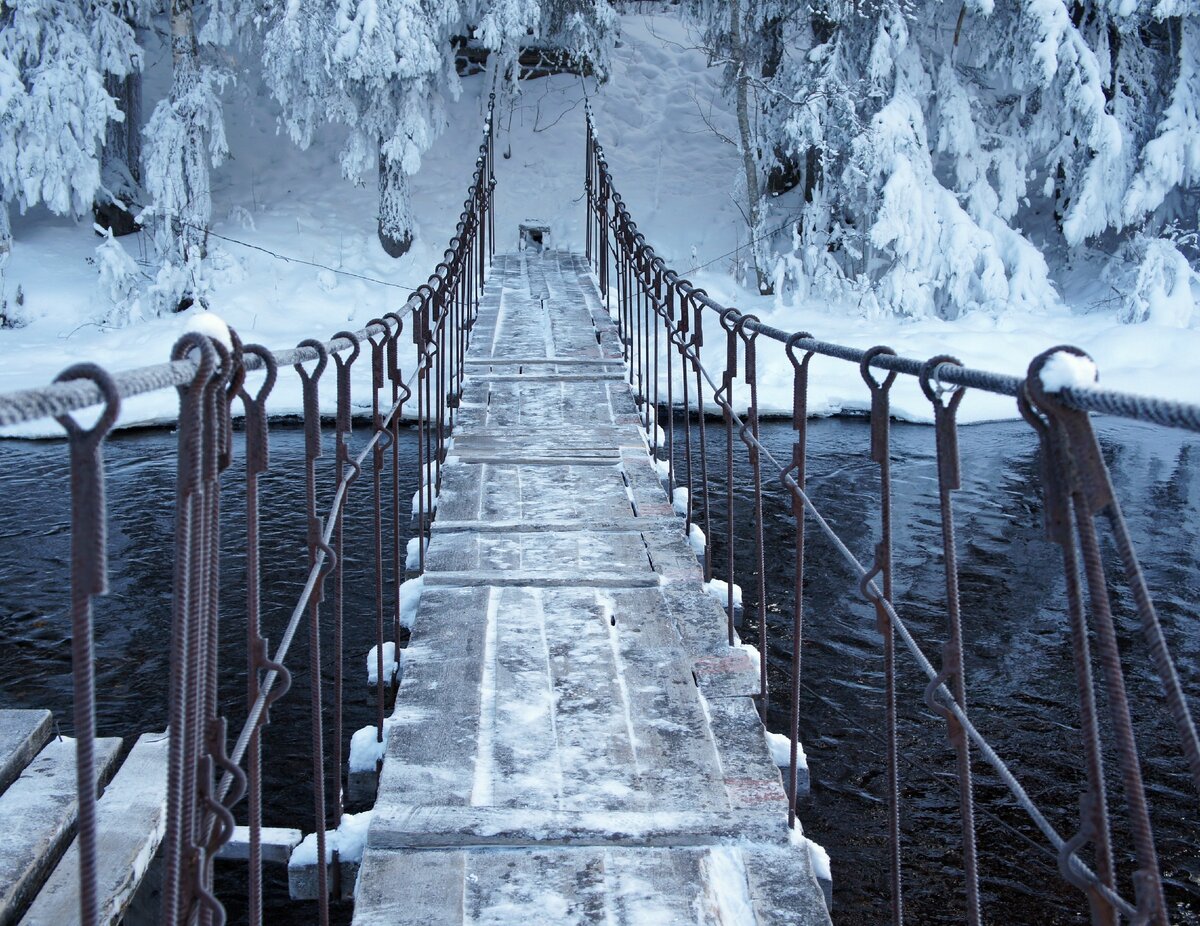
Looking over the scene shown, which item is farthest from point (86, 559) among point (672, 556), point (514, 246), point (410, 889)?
point (514, 246)

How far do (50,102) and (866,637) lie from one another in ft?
33.1

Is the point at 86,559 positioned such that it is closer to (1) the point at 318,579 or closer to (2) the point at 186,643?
(2) the point at 186,643

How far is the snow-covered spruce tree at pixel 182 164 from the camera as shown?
12.1m

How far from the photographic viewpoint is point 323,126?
1587 centimetres

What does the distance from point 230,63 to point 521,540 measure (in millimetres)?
11006

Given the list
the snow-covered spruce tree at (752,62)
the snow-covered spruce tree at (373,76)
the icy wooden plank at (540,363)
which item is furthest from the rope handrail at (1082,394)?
the snow-covered spruce tree at (752,62)

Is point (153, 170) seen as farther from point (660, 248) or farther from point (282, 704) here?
point (282, 704)

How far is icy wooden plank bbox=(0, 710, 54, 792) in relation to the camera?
3447 millimetres

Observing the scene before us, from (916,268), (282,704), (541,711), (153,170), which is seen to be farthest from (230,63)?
(541,711)

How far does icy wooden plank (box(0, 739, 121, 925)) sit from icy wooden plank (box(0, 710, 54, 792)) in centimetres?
3

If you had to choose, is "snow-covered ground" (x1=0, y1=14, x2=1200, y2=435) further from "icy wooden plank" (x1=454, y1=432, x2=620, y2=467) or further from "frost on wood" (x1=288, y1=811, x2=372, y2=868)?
"frost on wood" (x1=288, y1=811, x2=372, y2=868)

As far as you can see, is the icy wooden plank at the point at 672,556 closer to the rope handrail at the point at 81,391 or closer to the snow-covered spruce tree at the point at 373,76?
the rope handrail at the point at 81,391

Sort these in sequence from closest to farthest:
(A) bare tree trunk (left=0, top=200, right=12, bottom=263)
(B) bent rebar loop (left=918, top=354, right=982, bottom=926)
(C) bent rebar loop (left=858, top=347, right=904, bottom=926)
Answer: (B) bent rebar loop (left=918, top=354, right=982, bottom=926) < (C) bent rebar loop (left=858, top=347, right=904, bottom=926) < (A) bare tree trunk (left=0, top=200, right=12, bottom=263)

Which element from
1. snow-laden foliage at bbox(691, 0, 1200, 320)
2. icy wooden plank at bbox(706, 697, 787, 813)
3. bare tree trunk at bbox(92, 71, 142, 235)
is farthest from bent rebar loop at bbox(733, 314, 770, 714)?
bare tree trunk at bbox(92, 71, 142, 235)
